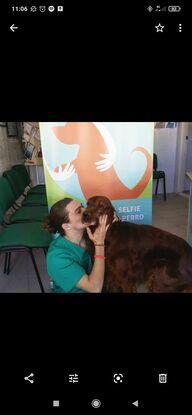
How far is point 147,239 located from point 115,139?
26 cm

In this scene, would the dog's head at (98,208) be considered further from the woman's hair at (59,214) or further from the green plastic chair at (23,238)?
the green plastic chair at (23,238)

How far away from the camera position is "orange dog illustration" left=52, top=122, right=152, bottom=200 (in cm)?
53

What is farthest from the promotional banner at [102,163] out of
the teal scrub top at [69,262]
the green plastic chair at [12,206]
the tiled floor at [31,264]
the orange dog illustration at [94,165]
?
the green plastic chair at [12,206]

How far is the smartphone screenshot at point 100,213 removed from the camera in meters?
0.36

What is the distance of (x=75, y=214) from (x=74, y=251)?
0.34ft

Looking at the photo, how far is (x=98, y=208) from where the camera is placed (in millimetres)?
615

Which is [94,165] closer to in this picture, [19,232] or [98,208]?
[98,208]
